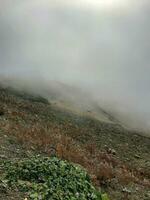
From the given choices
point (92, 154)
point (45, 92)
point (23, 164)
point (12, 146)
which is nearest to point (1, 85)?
point (45, 92)

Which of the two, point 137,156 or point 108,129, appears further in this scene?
point 108,129

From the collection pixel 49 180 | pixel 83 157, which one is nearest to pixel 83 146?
pixel 83 157

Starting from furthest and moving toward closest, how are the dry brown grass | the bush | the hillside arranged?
the dry brown grass < the hillside < the bush

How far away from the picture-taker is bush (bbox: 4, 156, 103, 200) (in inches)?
663

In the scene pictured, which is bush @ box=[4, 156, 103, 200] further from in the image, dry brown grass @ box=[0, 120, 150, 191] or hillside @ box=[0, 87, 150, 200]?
Answer: dry brown grass @ box=[0, 120, 150, 191]

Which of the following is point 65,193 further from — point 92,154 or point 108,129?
point 108,129

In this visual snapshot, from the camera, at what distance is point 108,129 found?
162 ft

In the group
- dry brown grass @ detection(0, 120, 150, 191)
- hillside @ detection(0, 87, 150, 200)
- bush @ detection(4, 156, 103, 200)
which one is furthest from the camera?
dry brown grass @ detection(0, 120, 150, 191)

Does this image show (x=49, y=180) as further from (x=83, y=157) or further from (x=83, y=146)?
(x=83, y=146)

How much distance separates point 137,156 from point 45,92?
29625mm

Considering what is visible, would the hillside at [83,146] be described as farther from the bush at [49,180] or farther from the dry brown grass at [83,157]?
the bush at [49,180]

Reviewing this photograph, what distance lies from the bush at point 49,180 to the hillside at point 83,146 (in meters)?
0.82

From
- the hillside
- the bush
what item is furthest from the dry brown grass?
the bush

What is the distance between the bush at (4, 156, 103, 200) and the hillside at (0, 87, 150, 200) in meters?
0.82
